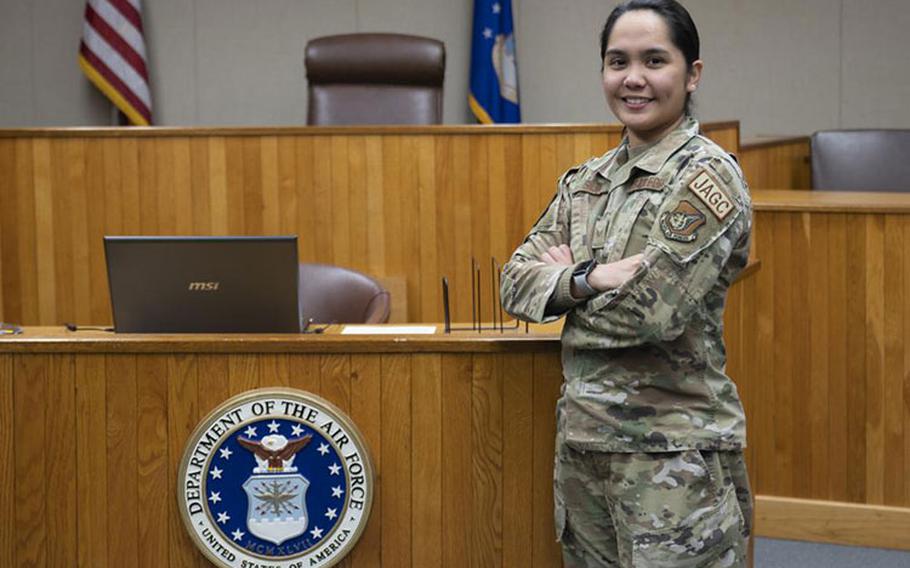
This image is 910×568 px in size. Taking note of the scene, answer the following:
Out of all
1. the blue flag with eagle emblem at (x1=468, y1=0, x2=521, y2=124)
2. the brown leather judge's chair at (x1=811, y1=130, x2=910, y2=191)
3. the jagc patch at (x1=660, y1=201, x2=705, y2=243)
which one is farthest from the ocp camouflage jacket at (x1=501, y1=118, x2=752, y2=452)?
the blue flag with eagle emblem at (x1=468, y1=0, x2=521, y2=124)

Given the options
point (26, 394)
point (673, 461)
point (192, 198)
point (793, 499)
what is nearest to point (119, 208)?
point (192, 198)

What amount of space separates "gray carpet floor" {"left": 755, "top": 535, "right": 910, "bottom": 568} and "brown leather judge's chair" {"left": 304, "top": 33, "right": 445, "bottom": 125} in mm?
2460

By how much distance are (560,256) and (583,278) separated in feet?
0.40

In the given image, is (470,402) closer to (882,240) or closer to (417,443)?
(417,443)

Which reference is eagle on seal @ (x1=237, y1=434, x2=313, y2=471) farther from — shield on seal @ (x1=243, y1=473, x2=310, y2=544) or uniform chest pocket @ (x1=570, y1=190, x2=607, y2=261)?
uniform chest pocket @ (x1=570, y1=190, x2=607, y2=261)

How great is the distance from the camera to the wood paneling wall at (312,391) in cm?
269

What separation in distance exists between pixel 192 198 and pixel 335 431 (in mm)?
2261

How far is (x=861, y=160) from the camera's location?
6.02 meters

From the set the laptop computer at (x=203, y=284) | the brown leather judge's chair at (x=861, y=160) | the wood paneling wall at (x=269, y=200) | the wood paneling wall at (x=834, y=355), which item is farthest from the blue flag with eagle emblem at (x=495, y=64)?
the laptop computer at (x=203, y=284)

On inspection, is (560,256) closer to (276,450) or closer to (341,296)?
(276,450)

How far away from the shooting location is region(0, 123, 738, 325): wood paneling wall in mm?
4664

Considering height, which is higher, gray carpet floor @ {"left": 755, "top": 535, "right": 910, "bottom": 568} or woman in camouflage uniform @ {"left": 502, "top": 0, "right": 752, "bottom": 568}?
woman in camouflage uniform @ {"left": 502, "top": 0, "right": 752, "bottom": 568}

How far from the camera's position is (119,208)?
4.75 metres

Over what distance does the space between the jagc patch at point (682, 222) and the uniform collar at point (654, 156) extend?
102 millimetres
